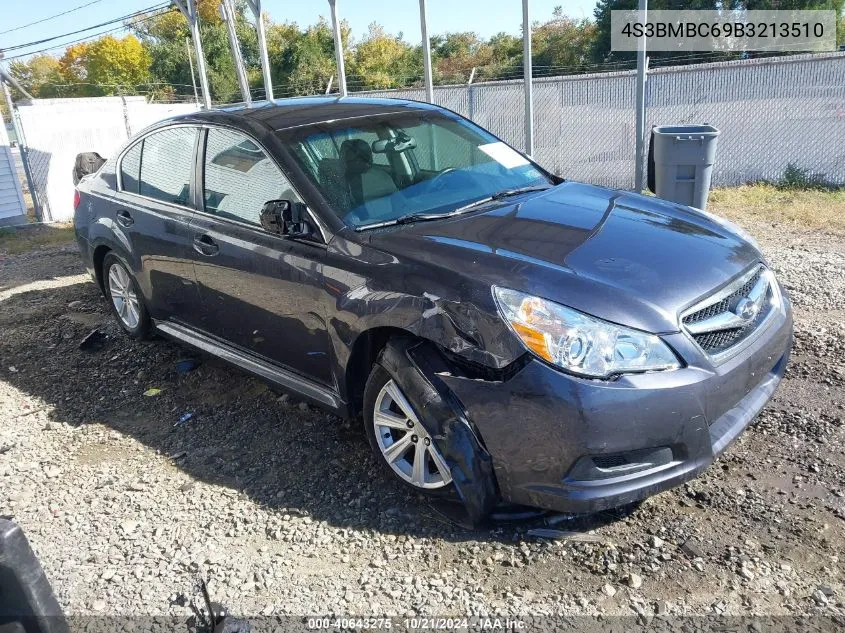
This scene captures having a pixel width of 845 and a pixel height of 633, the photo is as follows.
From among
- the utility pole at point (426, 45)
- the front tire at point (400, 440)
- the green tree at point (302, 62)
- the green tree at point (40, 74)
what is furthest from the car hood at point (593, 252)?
the green tree at point (40, 74)

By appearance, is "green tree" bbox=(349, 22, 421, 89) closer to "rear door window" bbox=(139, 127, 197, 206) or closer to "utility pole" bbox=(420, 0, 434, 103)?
"utility pole" bbox=(420, 0, 434, 103)

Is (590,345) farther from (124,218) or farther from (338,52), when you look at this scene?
(338,52)

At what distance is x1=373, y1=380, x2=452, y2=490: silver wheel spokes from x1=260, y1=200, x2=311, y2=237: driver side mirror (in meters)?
0.94

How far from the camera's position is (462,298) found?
2.86 m

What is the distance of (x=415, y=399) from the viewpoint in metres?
2.97

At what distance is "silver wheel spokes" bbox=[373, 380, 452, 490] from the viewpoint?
3.03 metres

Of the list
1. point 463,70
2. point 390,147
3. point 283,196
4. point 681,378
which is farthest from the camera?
point 463,70

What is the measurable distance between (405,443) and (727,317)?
150 centimetres

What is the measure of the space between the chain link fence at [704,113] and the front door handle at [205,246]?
8634 millimetres

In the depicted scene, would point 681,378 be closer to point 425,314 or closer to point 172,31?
point 425,314

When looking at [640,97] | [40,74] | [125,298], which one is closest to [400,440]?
[125,298]

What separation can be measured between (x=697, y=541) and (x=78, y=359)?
465 cm

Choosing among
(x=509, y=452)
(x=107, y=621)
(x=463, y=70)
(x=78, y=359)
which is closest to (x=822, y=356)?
(x=509, y=452)

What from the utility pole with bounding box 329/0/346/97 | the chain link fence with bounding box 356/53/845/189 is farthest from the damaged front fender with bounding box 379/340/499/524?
the chain link fence with bounding box 356/53/845/189
